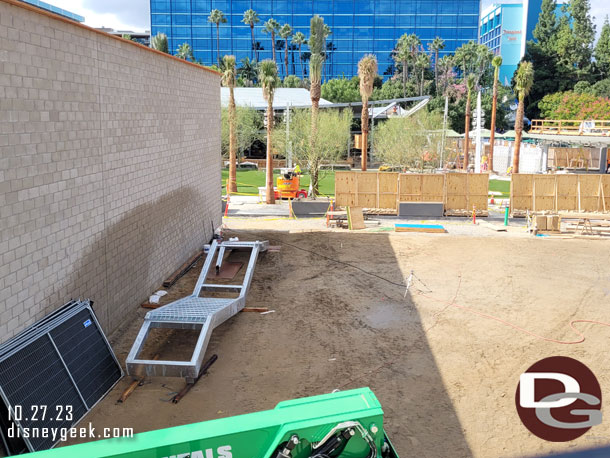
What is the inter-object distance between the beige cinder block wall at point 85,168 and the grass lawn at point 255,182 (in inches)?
932

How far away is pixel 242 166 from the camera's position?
6197cm

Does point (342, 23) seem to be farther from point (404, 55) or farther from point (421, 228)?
point (421, 228)

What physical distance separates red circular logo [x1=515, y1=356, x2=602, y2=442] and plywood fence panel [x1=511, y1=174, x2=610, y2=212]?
19.0m

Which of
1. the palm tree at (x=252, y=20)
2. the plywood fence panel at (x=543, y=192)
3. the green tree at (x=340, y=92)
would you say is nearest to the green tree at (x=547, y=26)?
the green tree at (x=340, y=92)

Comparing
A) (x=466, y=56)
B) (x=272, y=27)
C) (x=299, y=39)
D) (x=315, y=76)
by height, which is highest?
(x=272, y=27)

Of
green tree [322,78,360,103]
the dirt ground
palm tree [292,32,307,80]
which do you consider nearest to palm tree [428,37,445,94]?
green tree [322,78,360,103]

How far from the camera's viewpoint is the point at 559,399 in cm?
988

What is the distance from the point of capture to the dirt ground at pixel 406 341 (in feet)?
30.4

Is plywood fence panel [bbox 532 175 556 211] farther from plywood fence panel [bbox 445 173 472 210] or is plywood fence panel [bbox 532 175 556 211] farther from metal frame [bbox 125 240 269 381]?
metal frame [bbox 125 240 269 381]

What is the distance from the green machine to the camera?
17.3 feet

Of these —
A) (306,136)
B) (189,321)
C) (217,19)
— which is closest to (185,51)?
(217,19)

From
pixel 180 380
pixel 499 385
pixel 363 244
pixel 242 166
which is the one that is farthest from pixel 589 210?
pixel 242 166

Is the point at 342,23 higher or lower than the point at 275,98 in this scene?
higher

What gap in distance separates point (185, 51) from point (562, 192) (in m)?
83.4
